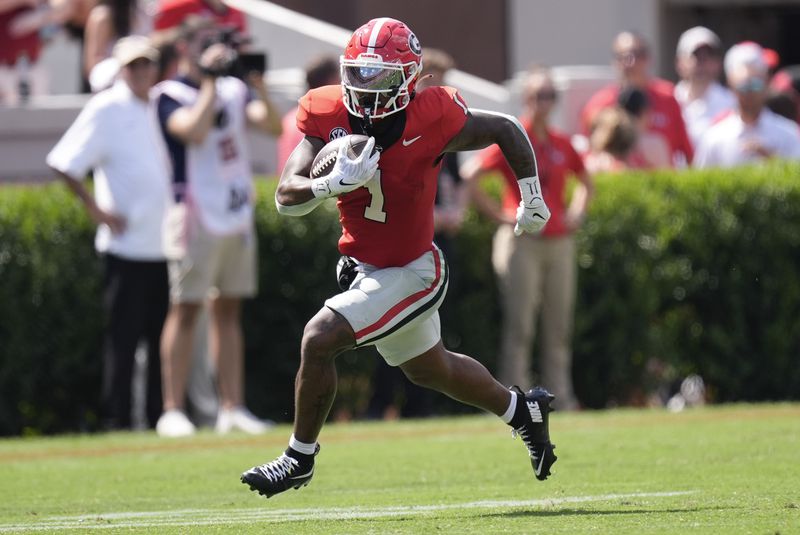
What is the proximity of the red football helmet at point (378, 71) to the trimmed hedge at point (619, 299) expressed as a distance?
5380mm

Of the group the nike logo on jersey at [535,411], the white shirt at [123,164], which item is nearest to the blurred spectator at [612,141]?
the white shirt at [123,164]

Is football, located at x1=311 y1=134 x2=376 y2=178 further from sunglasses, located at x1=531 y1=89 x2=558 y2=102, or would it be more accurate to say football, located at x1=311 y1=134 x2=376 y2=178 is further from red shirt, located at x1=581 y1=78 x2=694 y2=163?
red shirt, located at x1=581 y1=78 x2=694 y2=163

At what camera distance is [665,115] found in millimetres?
14641

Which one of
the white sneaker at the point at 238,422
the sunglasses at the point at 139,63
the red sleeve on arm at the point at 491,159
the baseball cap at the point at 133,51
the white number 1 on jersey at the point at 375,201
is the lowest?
the white sneaker at the point at 238,422

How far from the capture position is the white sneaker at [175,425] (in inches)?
466

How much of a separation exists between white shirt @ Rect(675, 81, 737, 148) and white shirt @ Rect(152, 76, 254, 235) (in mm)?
4976

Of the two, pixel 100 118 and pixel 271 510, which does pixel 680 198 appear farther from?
pixel 271 510

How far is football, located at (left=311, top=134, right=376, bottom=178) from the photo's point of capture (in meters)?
7.24

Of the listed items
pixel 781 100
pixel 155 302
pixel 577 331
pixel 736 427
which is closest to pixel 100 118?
pixel 155 302

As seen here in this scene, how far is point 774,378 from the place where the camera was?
13672 mm

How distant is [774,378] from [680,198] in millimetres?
1657

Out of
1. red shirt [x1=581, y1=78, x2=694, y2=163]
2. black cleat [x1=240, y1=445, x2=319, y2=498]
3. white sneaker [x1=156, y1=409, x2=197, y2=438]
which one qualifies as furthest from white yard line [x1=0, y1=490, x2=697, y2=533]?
red shirt [x1=581, y1=78, x2=694, y2=163]

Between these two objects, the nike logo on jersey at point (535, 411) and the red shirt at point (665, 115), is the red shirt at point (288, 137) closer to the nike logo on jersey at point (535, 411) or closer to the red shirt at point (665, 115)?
the red shirt at point (665, 115)

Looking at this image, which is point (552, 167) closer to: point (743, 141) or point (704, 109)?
point (743, 141)
